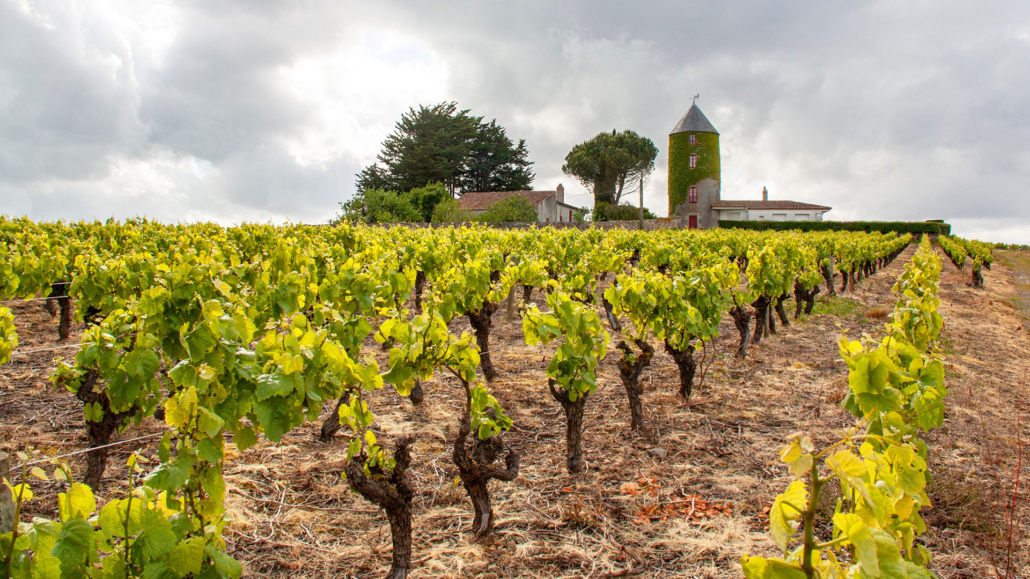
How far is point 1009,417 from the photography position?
5148 millimetres

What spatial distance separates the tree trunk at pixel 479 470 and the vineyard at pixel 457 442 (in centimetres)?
1

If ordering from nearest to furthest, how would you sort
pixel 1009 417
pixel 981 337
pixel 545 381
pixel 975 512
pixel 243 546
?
pixel 243 546 < pixel 975 512 < pixel 1009 417 < pixel 545 381 < pixel 981 337

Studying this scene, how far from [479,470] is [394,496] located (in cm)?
51

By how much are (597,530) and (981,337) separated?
28.7 ft

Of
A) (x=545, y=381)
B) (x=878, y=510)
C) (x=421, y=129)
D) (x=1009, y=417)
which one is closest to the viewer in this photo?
(x=878, y=510)

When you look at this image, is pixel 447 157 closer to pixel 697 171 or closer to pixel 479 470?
pixel 697 171

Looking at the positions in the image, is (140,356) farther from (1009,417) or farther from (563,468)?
(1009,417)

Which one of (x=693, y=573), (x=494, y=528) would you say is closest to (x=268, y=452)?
(x=494, y=528)

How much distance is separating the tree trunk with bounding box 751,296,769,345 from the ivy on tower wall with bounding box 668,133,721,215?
4126 cm

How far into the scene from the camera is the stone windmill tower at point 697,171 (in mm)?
46594

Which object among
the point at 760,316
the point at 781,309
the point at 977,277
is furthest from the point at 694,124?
the point at 760,316

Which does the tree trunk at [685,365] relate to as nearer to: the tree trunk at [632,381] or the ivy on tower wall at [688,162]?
the tree trunk at [632,381]

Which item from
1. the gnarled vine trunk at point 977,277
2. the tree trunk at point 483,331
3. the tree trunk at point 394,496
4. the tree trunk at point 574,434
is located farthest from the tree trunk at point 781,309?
the gnarled vine trunk at point 977,277

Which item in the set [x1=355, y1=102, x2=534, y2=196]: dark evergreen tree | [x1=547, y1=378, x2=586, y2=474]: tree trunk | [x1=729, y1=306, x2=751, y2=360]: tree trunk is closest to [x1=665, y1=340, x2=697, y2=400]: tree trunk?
[x1=547, y1=378, x2=586, y2=474]: tree trunk
